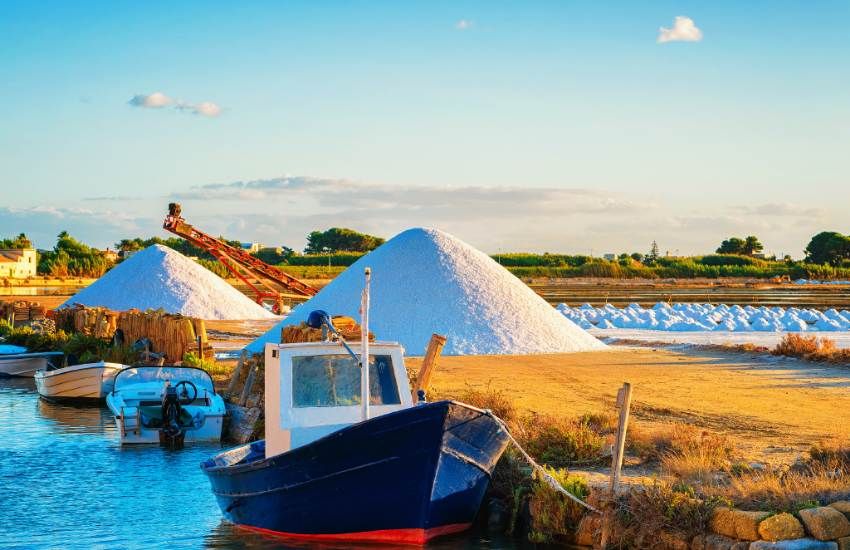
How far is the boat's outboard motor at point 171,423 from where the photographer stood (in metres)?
14.8

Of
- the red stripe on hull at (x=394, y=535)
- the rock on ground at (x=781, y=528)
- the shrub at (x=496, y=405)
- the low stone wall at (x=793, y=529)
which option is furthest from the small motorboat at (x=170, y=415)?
the rock on ground at (x=781, y=528)

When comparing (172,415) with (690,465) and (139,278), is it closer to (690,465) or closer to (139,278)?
(690,465)

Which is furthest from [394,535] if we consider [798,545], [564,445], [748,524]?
[798,545]

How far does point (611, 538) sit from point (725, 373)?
12.7 meters

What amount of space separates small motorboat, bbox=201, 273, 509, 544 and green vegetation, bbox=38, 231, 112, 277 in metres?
79.4

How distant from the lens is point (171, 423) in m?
14.9

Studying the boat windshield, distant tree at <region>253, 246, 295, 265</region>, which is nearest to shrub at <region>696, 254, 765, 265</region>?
distant tree at <region>253, 246, 295, 265</region>

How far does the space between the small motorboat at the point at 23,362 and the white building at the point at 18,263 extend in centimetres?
7040

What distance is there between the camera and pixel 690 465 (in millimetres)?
9875

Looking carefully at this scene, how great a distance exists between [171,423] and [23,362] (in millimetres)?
11879

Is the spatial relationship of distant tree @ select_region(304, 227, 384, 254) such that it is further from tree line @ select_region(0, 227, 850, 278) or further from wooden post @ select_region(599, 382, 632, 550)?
wooden post @ select_region(599, 382, 632, 550)

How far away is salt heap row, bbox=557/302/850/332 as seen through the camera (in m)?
33.3

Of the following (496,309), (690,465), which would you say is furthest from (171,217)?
(690,465)

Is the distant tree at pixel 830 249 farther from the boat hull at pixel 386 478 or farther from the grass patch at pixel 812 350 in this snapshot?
the boat hull at pixel 386 478
